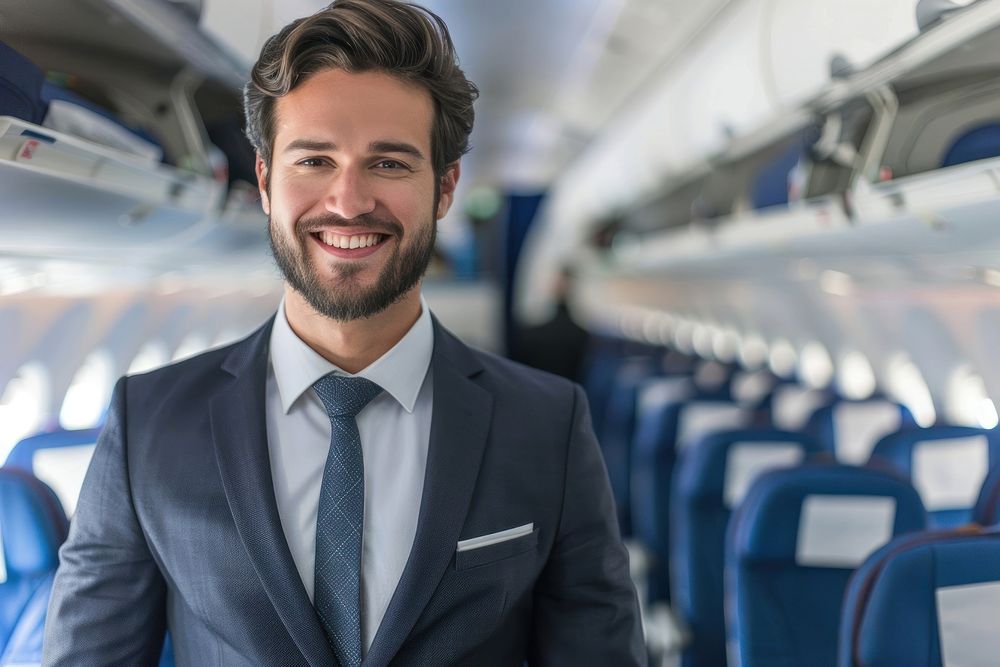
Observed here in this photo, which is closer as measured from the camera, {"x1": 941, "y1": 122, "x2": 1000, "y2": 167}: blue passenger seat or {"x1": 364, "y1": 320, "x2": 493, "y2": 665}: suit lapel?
{"x1": 364, "y1": 320, "x2": 493, "y2": 665}: suit lapel

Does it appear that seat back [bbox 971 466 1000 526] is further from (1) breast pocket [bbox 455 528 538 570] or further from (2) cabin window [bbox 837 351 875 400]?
(2) cabin window [bbox 837 351 875 400]

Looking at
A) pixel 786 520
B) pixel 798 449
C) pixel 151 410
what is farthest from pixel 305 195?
pixel 798 449

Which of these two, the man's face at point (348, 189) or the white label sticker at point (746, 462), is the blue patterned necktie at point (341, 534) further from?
the white label sticker at point (746, 462)

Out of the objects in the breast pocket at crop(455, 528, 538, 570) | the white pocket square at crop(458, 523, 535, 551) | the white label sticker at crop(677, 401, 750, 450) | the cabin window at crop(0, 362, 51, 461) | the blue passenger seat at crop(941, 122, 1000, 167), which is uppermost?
the blue passenger seat at crop(941, 122, 1000, 167)

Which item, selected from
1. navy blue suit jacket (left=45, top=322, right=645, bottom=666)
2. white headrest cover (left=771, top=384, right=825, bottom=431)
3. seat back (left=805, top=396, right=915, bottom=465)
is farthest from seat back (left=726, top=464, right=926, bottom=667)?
white headrest cover (left=771, top=384, right=825, bottom=431)

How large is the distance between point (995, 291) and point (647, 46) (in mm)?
2110

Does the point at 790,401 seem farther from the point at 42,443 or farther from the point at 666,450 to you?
the point at 42,443

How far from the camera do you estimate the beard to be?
4.91 feet

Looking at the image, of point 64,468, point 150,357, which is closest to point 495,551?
point 64,468

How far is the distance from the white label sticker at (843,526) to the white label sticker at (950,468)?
0.67 metres

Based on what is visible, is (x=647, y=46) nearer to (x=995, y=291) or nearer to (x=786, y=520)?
(x=995, y=291)

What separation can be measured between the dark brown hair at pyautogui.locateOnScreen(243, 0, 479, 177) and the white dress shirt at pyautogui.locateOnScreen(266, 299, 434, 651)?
36 cm

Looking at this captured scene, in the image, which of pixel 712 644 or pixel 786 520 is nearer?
pixel 786 520

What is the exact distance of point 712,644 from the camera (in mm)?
3500
